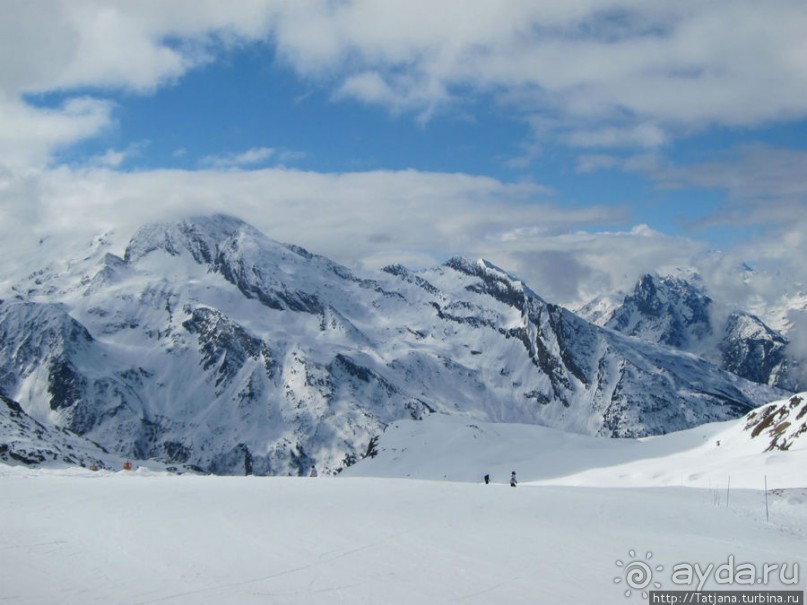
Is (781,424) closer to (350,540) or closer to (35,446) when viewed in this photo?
(350,540)

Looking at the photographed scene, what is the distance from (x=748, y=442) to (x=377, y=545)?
72533 mm

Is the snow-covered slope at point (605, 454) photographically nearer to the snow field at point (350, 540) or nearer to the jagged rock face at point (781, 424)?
the jagged rock face at point (781, 424)

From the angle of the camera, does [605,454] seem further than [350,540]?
Yes

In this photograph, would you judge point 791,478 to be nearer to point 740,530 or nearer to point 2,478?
point 740,530

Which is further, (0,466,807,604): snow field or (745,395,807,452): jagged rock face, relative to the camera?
(745,395,807,452): jagged rock face

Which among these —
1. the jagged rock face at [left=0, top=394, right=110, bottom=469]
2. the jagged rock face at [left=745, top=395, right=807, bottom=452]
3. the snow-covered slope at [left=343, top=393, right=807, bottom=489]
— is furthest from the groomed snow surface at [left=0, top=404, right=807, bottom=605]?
the jagged rock face at [left=0, top=394, right=110, bottom=469]

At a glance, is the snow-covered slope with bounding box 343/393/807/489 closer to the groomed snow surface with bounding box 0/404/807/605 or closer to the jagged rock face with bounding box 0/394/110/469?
the groomed snow surface with bounding box 0/404/807/605

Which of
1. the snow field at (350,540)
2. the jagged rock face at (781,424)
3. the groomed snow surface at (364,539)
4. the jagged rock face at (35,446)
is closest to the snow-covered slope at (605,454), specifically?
the jagged rock face at (781,424)

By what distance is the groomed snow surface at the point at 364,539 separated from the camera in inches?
702

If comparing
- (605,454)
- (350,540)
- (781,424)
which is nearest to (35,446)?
(605,454)

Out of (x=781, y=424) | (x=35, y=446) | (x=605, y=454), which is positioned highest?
(x=781, y=424)

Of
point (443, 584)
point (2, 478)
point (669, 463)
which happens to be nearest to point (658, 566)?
point (443, 584)

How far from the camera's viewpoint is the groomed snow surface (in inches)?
702

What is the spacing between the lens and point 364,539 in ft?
75.9
